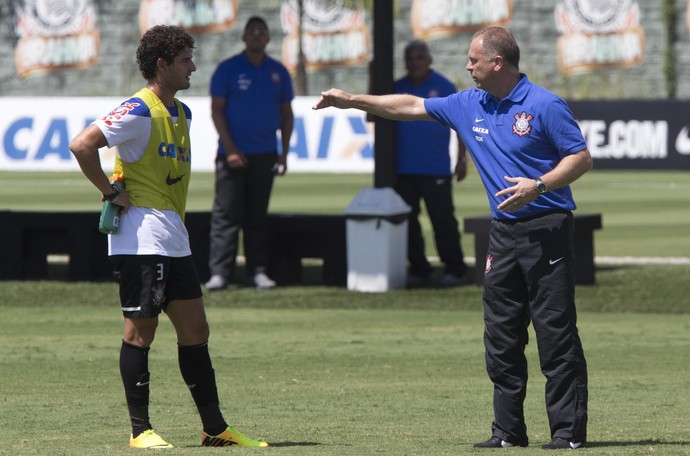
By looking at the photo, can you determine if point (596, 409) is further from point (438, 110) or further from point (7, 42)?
point (7, 42)

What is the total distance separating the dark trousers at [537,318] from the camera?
6.30m

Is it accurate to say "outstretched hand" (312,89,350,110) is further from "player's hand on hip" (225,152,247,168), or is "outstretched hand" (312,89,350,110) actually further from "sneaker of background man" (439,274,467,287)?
"sneaker of background man" (439,274,467,287)

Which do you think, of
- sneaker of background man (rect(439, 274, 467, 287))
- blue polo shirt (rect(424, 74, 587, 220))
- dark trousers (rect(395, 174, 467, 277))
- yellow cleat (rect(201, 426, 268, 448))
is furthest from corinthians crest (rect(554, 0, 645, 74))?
yellow cleat (rect(201, 426, 268, 448))

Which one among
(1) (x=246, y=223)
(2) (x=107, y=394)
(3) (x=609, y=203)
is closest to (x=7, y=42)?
(3) (x=609, y=203)

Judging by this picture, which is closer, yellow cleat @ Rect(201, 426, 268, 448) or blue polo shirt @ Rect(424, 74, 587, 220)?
blue polo shirt @ Rect(424, 74, 587, 220)

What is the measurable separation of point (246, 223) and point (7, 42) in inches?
1221

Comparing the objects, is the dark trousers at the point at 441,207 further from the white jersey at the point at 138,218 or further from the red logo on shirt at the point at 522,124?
the white jersey at the point at 138,218

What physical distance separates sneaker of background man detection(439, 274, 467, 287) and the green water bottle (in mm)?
7135

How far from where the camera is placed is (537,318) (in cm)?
633

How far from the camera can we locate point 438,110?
21.9ft

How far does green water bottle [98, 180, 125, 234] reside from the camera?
616 cm

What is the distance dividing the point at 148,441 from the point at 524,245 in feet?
6.10

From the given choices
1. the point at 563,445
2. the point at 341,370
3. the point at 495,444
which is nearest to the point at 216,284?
the point at 341,370

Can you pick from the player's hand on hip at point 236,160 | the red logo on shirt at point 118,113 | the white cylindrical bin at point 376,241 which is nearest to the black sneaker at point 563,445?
the red logo on shirt at point 118,113
